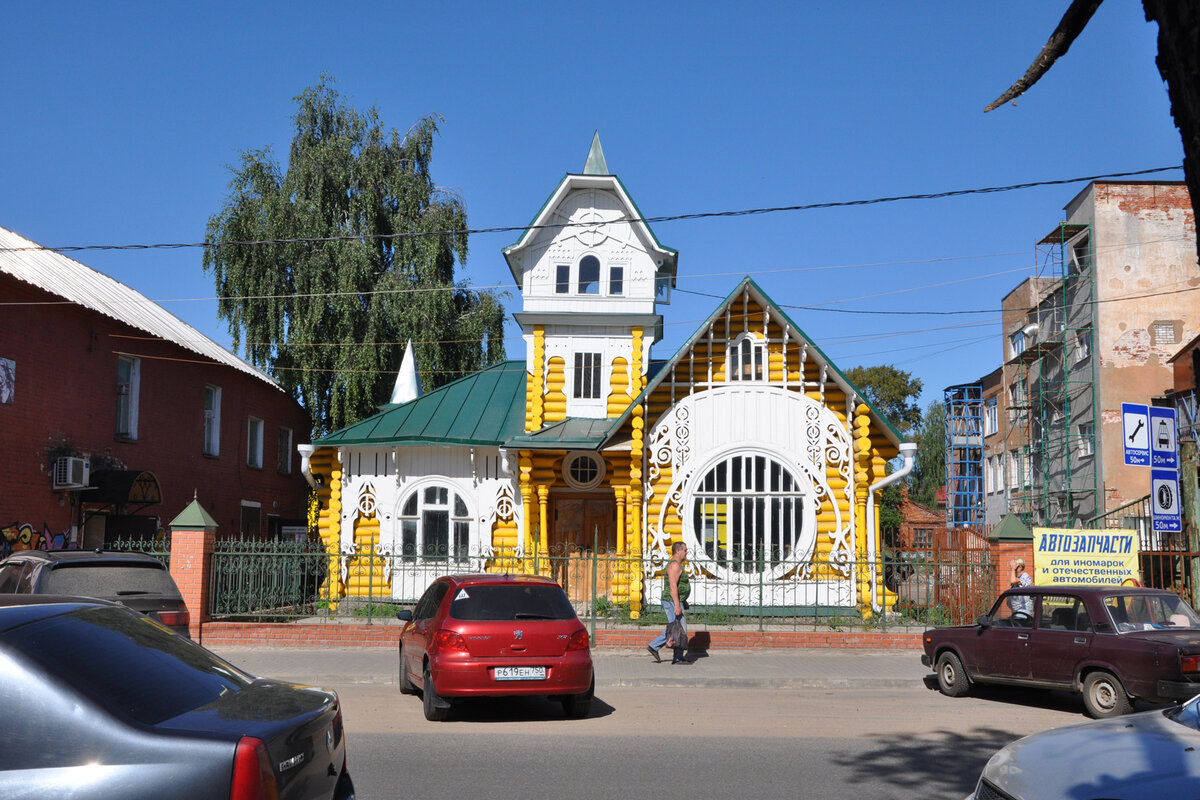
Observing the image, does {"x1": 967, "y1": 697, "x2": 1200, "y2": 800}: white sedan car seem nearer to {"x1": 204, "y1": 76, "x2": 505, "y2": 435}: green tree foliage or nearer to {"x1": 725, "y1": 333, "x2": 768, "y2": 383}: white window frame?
{"x1": 725, "y1": 333, "x2": 768, "y2": 383}: white window frame

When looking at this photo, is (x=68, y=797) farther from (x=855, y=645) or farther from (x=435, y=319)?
(x=435, y=319)

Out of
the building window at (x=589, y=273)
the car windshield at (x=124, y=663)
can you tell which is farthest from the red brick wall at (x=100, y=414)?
the car windshield at (x=124, y=663)

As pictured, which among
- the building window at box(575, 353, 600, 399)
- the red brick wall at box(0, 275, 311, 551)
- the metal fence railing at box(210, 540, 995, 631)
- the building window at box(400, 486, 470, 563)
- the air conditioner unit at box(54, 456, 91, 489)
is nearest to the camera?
the metal fence railing at box(210, 540, 995, 631)

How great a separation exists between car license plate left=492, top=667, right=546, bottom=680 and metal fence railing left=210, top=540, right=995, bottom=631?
22.4 feet

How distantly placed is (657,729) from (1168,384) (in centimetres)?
2843

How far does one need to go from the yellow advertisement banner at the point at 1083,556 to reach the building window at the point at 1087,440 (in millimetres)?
16911

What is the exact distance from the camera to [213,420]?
28547 millimetres

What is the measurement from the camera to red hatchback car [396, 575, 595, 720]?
10484mm

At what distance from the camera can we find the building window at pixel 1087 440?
33.4m

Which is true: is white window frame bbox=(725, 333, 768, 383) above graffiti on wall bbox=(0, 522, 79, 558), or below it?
above

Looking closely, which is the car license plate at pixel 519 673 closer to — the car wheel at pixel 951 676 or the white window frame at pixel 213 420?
the car wheel at pixel 951 676

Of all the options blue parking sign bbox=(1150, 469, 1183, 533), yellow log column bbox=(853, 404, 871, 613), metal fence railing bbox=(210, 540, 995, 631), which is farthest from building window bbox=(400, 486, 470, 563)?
blue parking sign bbox=(1150, 469, 1183, 533)

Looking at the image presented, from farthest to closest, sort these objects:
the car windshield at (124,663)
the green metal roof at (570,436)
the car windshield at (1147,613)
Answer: the green metal roof at (570,436)
the car windshield at (1147,613)
the car windshield at (124,663)

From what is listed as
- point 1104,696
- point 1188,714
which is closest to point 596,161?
point 1104,696
